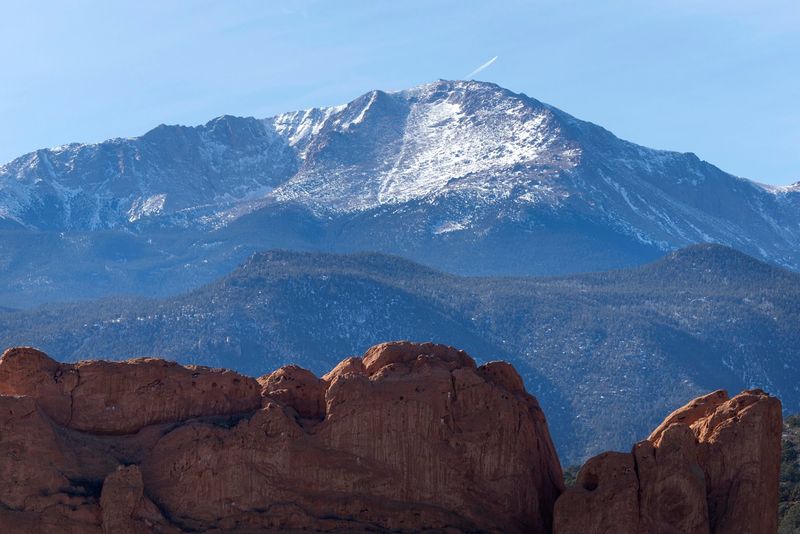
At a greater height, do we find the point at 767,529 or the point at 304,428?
the point at 304,428

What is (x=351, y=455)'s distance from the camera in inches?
2879

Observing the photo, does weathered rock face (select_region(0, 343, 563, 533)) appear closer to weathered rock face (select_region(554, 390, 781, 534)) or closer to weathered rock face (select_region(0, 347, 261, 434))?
weathered rock face (select_region(0, 347, 261, 434))

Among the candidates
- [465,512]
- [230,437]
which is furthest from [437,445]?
[230,437]

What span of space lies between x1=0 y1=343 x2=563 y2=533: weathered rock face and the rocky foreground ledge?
2.6 inches

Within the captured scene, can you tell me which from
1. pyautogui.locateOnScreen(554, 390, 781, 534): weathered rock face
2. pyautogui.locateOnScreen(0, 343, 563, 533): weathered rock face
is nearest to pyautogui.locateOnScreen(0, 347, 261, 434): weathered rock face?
pyautogui.locateOnScreen(0, 343, 563, 533): weathered rock face

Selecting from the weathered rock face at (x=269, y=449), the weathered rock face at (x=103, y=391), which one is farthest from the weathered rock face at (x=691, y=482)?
the weathered rock face at (x=103, y=391)

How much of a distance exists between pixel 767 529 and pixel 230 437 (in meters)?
18.7

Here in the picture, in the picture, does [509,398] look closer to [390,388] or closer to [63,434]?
[390,388]

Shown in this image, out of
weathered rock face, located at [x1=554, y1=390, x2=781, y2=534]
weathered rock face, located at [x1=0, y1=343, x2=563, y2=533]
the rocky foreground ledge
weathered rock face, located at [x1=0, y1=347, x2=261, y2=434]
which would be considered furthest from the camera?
weathered rock face, located at [x1=554, y1=390, x2=781, y2=534]

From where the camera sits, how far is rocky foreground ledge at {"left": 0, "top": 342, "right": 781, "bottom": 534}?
232ft

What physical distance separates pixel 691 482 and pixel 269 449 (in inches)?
568

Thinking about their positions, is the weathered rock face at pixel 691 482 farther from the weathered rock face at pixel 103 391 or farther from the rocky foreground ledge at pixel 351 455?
the weathered rock face at pixel 103 391

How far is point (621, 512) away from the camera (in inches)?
2857

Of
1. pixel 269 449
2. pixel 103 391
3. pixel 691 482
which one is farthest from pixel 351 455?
pixel 691 482
